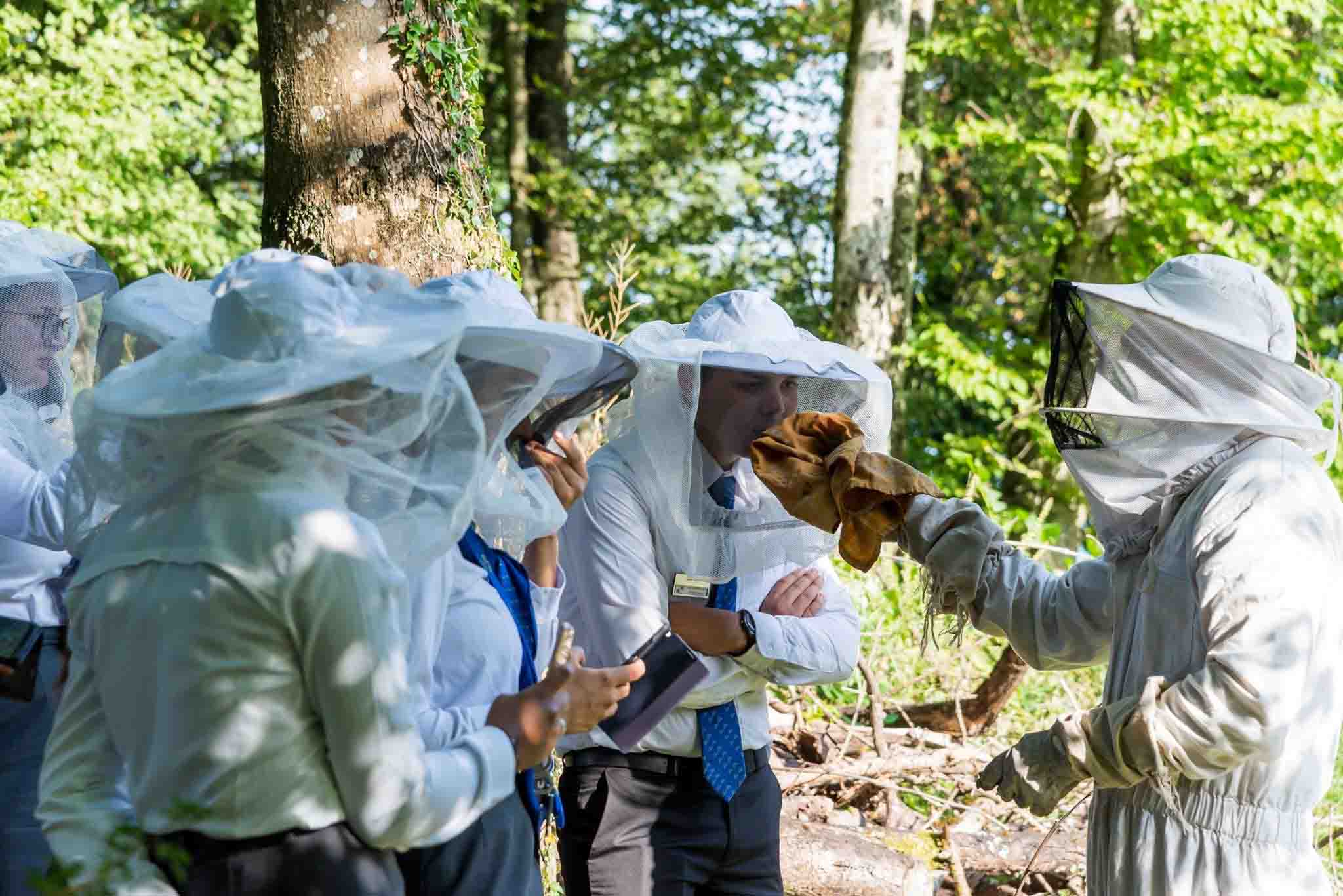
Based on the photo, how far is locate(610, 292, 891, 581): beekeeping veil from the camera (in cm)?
335

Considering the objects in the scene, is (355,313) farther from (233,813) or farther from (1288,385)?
(1288,385)

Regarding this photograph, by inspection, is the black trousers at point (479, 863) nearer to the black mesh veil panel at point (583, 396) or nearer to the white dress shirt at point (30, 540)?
the black mesh veil panel at point (583, 396)

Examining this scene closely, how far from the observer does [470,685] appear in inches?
96.9

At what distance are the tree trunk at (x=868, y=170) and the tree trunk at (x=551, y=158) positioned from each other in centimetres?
464

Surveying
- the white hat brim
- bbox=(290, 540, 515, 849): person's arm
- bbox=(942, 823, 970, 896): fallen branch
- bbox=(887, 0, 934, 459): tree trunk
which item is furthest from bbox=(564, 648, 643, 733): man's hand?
bbox=(887, 0, 934, 459): tree trunk

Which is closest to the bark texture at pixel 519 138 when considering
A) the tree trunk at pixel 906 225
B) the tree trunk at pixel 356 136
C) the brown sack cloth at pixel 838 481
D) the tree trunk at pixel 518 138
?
the tree trunk at pixel 518 138

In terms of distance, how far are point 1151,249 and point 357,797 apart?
11567 millimetres

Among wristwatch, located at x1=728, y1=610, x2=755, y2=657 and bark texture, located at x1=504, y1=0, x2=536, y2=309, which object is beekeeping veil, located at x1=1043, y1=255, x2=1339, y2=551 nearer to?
wristwatch, located at x1=728, y1=610, x2=755, y2=657

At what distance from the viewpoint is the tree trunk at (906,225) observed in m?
11.3

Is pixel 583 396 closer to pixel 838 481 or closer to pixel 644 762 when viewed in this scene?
pixel 838 481

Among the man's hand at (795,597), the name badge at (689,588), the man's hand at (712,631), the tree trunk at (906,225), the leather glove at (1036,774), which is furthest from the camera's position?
the tree trunk at (906,225)

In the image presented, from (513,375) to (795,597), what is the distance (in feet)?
4.08

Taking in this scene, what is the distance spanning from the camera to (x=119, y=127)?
435 inches

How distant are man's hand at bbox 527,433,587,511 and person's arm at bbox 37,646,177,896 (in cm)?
111
